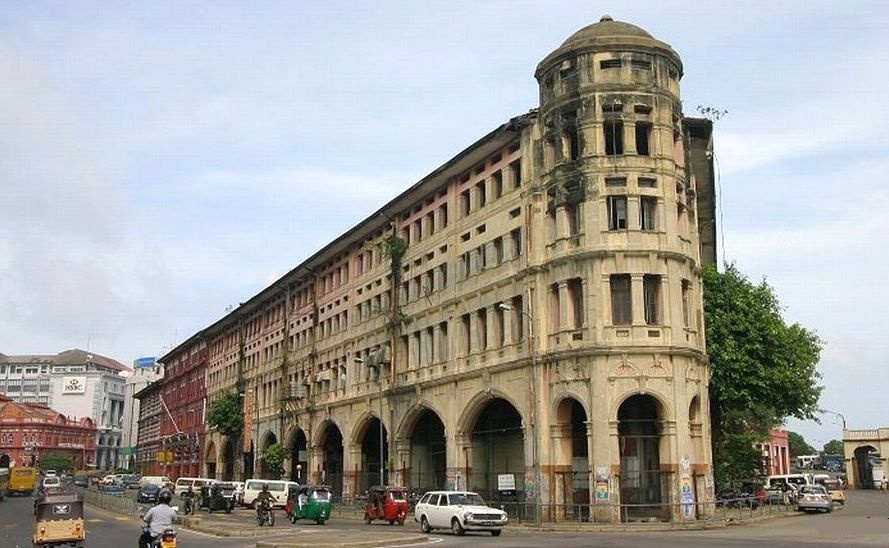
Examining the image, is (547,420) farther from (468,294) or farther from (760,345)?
(760,345)

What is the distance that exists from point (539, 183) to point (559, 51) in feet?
22.4

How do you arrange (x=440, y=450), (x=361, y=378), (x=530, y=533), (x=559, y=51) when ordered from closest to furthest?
(x=530, y=533), (x=559, y=51), (x=440, y=450), (x=361, y=378)

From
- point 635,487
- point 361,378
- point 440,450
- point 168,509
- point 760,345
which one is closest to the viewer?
point 168,509

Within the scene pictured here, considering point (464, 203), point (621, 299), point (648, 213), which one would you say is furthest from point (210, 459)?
point (648, 213)

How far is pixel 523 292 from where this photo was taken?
4706 cm

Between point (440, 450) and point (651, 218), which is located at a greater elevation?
point (651, 218)

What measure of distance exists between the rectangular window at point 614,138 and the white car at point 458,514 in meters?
18.4

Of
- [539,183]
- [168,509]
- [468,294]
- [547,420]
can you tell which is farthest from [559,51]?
[168,509]

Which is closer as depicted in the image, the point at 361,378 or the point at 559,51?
the point at 559,51

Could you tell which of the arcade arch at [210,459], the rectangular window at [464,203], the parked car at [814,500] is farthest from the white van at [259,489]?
the arcade arch at [210,459]

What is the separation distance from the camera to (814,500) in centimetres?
5016

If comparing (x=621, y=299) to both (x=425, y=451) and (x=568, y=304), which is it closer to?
(x=568, y=304)

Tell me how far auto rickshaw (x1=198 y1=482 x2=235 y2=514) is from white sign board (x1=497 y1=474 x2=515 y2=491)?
19.9 m

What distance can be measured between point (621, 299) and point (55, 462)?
544ft
